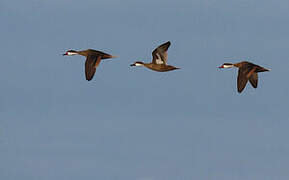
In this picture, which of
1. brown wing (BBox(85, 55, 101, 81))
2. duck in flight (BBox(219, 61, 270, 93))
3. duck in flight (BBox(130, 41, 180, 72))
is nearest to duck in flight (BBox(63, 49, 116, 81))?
brown wing (BBox(85, 55, 101, 81))

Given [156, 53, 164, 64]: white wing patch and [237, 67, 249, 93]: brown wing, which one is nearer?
[156, 53, 164, 64]: white wing patch

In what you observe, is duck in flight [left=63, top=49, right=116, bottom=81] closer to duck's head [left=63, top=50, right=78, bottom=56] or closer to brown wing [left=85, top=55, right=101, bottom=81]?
brown wing [left=85, top=55, right=101, bottom=81]

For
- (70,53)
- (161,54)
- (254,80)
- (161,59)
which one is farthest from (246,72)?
(70,53)

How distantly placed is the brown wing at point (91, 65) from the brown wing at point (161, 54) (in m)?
4.60

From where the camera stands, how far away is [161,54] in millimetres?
74750

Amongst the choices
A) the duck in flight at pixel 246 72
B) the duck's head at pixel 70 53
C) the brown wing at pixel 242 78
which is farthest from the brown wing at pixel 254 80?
the duck's head at pixel 70 53

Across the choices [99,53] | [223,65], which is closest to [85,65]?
[99,53]

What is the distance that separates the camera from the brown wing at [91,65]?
246 ft

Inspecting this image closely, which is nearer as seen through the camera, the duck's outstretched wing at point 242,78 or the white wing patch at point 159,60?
the white wing patch at point 159,60

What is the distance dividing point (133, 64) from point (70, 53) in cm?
631

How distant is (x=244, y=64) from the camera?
77.9 meters

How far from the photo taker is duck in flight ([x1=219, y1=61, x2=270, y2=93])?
75375 millimetres

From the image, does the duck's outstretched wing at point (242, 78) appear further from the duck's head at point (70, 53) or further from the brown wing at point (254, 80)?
the duck's head at point (70, 53)

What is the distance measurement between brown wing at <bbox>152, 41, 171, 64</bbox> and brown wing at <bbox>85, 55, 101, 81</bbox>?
460 cm
